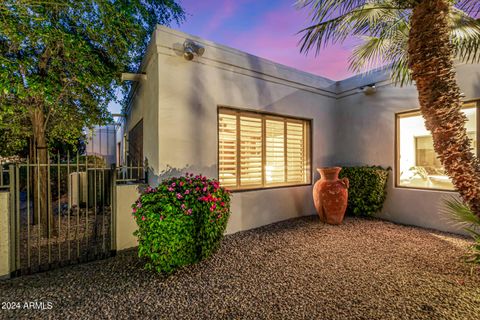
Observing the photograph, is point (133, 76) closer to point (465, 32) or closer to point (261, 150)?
point (261, 150)

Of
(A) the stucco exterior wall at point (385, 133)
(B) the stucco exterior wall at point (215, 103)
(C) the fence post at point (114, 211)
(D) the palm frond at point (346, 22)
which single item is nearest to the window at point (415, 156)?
(A) the stucco exterior wall at point (385, 133)

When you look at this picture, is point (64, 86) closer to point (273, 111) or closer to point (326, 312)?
point (273, 111)

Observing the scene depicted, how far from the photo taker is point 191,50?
14.9 ft

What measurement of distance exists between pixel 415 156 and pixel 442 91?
14.4ft

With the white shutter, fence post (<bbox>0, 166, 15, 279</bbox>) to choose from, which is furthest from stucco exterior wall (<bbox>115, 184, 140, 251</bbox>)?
the white shutter

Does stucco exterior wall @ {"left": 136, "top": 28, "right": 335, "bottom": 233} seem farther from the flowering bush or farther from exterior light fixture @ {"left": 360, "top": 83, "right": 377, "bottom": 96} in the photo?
exterior light fixture @ {"left": 360, "top": 83, "right": 377, "bottom": 96}

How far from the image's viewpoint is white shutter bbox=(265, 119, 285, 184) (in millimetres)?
6184

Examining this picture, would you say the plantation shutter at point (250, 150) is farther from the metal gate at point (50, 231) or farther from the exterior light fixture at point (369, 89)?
the exterior light fixture at point (369, 89)

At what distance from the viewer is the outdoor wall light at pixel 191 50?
4537 mm

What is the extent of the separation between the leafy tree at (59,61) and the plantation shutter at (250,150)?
11.1 feet

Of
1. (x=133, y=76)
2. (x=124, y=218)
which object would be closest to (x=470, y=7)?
(x=133, y=76)

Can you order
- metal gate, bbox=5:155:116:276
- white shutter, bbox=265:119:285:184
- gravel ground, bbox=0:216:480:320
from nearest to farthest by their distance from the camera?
gravel ground, bbox=0:216:480:320, metal gate, bbox=5:155:116:276, white shutter, bbox=265:119:285:184

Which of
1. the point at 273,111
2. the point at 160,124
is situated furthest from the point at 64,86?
the point at 273,111

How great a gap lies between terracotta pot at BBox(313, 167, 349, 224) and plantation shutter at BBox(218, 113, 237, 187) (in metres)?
2.31
